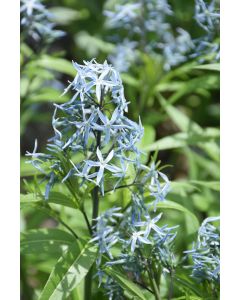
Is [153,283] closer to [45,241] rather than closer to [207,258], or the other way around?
[207,258]

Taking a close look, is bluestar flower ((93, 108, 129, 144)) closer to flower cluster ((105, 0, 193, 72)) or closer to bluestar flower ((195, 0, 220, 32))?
bluestar flower ((195, 0, 220, 32))

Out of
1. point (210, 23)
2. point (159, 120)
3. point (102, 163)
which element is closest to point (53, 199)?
point (102, 163)

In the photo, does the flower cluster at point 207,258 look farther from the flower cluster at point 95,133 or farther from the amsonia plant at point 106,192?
the flower cluster at point 95,133

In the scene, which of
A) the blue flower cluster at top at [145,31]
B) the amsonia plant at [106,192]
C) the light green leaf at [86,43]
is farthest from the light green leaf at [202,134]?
the light green leaf at [86,43]

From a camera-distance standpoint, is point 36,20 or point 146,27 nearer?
point 36,20
